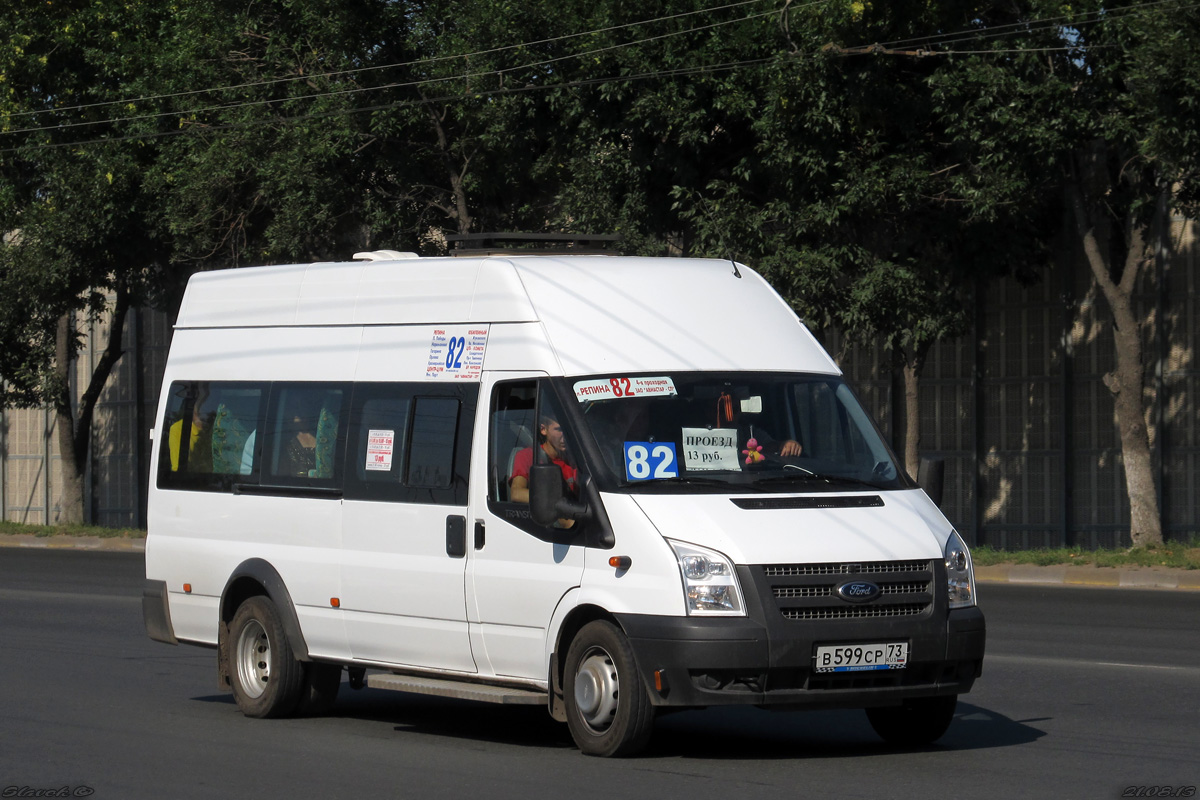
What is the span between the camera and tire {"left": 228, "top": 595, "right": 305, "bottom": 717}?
33.6 ft

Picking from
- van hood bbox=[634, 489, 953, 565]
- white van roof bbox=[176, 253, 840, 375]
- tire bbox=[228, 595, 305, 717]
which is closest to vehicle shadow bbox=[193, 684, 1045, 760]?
tire bbox=[228, 595, 305, 717]

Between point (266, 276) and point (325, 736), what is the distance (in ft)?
10.0

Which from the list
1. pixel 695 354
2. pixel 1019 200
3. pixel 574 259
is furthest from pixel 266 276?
pixel 1019 200

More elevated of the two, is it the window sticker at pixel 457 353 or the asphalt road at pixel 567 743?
the window sticker at pixel 457 353

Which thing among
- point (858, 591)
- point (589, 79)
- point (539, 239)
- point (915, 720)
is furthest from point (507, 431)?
point (589, 79)

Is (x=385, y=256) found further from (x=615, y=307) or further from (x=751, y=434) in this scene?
(x=751, y=434)

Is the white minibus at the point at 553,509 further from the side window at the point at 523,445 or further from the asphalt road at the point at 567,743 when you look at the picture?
the asphalt road at the point at 567,743

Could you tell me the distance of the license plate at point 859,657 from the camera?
797 centimetres

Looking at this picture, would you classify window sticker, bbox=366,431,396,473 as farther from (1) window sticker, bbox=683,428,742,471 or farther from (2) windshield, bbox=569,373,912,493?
(1) window sticker, bbox=683,428,742,471

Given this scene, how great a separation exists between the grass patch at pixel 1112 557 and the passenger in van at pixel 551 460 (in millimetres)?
12917

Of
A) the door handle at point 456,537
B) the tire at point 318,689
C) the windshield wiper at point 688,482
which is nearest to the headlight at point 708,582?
the windshield wiper at point 688,482

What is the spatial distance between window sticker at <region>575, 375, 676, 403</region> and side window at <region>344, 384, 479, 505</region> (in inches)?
29.8

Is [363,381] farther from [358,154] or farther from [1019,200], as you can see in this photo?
[358,154]

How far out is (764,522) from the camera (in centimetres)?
805
